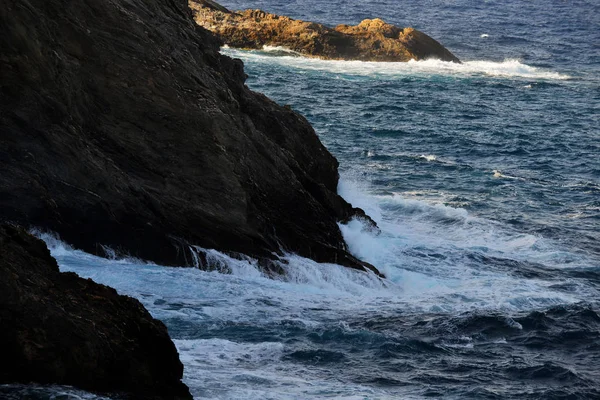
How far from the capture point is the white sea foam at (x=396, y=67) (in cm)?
5931

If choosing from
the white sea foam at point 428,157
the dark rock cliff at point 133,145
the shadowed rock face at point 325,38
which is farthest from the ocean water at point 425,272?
the shadowed rock face at point 325,38

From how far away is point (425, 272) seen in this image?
27.3 meters

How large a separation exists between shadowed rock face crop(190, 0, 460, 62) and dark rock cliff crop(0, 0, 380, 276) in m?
37.8

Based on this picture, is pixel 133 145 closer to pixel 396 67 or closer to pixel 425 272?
pixel 425 272

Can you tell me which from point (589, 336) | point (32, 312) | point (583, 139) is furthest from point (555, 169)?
point (32, 312)

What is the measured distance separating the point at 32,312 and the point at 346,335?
8.48 meters

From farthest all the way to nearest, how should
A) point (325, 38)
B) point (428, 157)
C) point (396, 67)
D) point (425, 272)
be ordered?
point (325, 38) < point (396, 67) < point (428, 157) < point (425, 272)

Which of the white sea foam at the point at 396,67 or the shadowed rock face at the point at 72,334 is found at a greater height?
the white sea foam at the point at 396,67

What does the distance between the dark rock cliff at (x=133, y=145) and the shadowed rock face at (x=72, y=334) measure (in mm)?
6732

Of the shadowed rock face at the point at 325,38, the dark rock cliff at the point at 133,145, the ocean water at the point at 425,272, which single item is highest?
the shadowed rock face at the point at 325,38

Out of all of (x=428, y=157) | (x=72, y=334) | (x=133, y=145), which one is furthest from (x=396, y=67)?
(x=72, y=334)

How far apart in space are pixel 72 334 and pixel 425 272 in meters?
14.5

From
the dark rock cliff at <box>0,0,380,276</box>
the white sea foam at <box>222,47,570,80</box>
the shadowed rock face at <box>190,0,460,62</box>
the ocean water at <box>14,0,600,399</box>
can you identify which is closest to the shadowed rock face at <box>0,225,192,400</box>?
the ocean water at <box>14,0,600,399</box>

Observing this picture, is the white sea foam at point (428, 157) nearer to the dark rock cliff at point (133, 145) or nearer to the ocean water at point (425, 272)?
the ocean water at point (425, 272)
